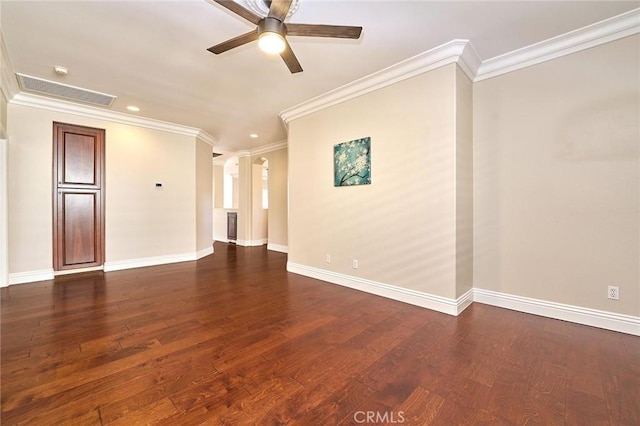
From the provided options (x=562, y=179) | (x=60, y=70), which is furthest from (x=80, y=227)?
(x=562, y=179)

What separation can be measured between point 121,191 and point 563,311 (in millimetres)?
6414

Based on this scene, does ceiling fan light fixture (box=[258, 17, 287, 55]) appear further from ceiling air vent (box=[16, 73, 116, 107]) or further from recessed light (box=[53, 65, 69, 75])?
ceiling air vent (box=[16, 73, 116, 107])

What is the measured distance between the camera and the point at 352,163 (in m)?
3.58

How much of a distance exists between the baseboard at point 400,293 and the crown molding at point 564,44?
2.52 metres

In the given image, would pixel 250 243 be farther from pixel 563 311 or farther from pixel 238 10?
pixel 563 311

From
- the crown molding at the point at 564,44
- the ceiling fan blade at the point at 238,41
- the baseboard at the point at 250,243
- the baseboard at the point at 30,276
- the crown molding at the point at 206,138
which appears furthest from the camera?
the baseboard at the point at 250,243

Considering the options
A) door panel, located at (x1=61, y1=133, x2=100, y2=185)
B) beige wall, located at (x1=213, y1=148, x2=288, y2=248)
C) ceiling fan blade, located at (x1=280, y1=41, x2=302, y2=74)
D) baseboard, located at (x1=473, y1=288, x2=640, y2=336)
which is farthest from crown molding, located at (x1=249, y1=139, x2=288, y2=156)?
baseboard, located at (x1=473, y1=288, x2=640, y2=336)

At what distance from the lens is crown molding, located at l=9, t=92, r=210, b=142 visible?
12.5ft

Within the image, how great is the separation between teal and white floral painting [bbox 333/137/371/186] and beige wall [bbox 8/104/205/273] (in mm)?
3418

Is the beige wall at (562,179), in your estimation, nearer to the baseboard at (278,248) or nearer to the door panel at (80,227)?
the baseboard at (278,248)

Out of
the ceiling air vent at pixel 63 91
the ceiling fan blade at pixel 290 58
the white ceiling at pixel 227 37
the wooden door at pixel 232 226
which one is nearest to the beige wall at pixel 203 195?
the wooden door at pixel 232 226

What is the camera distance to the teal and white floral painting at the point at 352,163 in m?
3.41

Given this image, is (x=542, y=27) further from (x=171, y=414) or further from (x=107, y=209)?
(x=107, y=209)

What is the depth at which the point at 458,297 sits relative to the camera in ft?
9.00
